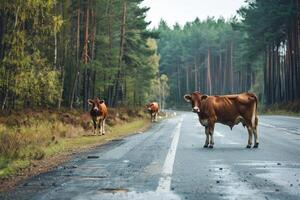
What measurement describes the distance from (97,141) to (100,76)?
32.2 m

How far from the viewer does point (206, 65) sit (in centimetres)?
13712

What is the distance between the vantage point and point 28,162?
13.2 meters

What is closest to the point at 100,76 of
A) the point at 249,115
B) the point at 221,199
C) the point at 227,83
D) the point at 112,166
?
the point at 249,115

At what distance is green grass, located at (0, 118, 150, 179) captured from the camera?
1294 centimetres

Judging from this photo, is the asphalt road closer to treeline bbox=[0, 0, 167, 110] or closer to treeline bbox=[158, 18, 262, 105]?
treeline bbox=[0, 0, 167, 110]

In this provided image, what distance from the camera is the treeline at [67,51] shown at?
25938 millimetres

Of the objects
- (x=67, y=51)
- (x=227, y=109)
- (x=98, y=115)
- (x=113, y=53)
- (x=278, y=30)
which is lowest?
(x=98, y=115)

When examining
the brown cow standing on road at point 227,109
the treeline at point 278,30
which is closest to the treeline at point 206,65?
the treeline at point 278,30

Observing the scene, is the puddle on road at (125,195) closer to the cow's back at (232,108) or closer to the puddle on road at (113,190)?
the puddle on road at (113,190)

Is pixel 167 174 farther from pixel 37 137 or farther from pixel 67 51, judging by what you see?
pixel 67 51

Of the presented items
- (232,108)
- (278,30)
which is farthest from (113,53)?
(232,108)

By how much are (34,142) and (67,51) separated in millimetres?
29529

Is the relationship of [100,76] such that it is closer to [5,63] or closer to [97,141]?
[5,63]

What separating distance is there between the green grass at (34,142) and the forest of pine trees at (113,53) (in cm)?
335
